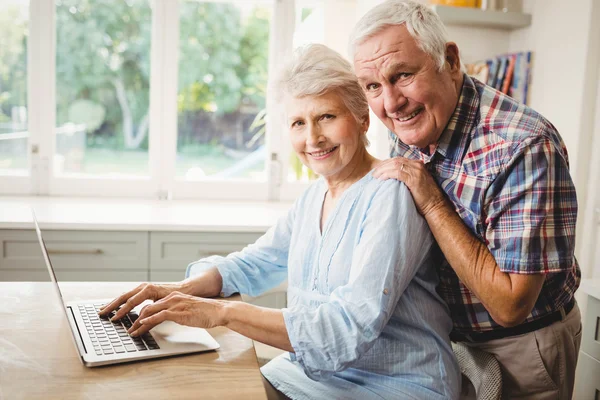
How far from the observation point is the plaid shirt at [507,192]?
1208mm

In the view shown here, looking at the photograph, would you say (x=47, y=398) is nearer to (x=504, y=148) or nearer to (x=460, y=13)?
(x=504, y=148)

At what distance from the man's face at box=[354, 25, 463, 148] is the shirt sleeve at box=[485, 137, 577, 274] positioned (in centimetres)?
22

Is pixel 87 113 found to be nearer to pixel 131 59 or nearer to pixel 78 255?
pixel 131 59

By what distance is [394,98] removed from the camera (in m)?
1.35

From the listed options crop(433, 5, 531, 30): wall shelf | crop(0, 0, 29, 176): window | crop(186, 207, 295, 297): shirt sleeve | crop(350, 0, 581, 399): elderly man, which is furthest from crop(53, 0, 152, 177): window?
crop(350, 0, 581, 399): elderly man

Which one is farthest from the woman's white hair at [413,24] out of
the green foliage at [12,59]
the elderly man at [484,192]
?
the green foliage at [12,59]

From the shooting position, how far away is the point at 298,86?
1396 mm

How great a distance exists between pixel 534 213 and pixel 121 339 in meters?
0.89

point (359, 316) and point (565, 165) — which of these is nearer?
point (359, 316)

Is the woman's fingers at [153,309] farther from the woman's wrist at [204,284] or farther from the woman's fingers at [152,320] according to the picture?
the woman's wrist at [204,284]

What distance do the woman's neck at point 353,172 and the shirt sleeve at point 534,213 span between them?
0.34 m

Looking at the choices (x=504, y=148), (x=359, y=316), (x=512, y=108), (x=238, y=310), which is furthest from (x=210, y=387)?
(x=512, y=108)

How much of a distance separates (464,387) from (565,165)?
59 cm

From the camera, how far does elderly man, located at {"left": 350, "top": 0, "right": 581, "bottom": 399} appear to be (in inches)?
48.0
